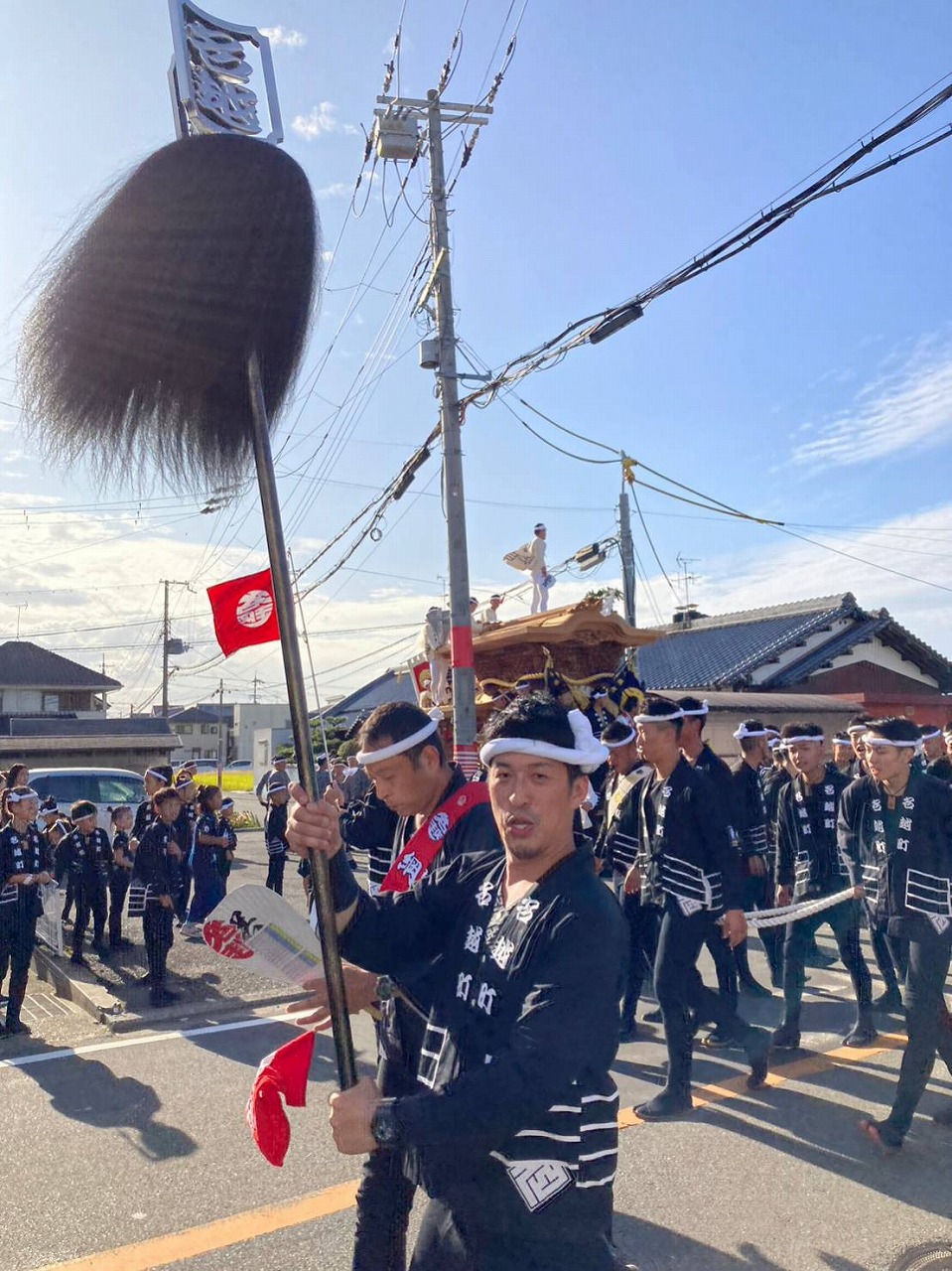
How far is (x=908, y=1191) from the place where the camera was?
13.1ft

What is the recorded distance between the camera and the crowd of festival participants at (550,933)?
1.90 metres

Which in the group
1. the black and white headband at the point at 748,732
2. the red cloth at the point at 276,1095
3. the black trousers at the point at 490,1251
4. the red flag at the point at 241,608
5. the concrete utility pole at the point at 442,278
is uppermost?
the concrete utility pole at the point at 442,278

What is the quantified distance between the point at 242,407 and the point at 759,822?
22.5 feet

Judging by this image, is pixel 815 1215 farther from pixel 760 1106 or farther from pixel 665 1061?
pixel 665 1061

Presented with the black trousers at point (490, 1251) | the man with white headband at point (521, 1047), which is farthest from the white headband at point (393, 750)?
the black trousers at point (490, 1251)

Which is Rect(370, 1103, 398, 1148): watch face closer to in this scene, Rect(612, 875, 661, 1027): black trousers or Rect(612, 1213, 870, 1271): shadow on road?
Rect(612, 1213, 870, 1271): shadow on road

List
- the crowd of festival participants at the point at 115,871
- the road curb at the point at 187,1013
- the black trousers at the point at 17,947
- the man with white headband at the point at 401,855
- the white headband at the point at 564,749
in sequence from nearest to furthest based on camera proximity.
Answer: the white headband at the point at 564,749, the man with white headband at the point at 401,855, the road curb at the point at 187,1013, the black trousers at the point at 17,947, the crowd of festival participants at the point at 115,871

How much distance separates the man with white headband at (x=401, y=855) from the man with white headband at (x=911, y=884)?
2.53 metres

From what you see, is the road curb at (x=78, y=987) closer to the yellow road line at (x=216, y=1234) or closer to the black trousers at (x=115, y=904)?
the black trousers at (x=115, y=904)

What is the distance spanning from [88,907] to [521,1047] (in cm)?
847

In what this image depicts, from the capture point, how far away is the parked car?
54.5ft

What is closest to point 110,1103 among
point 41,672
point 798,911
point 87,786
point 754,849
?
point 798,911

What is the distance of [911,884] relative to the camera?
4648 mm

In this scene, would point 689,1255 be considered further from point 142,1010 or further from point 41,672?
point 41,672
